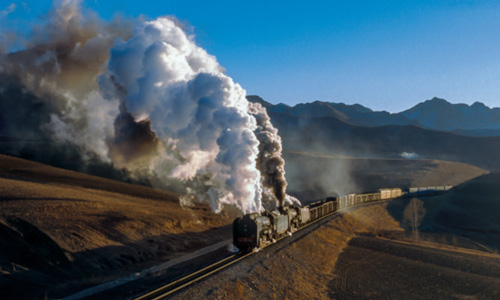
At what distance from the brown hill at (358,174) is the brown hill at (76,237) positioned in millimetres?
83508

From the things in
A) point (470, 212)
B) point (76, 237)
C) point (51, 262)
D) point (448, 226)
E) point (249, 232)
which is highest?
point (249, 232)

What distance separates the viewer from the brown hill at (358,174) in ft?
431

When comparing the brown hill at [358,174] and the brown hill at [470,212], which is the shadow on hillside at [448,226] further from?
the brown hill at [358,174]

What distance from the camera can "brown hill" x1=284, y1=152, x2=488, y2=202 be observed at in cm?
13125

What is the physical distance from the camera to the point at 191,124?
1303 inches

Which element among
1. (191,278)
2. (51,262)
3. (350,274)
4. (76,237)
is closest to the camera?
(191,278)

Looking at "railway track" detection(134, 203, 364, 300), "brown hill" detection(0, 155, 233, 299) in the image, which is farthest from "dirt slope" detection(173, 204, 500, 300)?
"brown hill" detection(0, 155, 233, 299)

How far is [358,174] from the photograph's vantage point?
153 metres

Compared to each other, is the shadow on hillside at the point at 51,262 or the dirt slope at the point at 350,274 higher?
the shadow on hillside at the point at 51,262

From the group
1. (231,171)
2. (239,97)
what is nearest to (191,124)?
(239,97)

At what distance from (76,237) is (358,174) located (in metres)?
142

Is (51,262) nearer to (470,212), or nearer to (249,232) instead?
(249,232)

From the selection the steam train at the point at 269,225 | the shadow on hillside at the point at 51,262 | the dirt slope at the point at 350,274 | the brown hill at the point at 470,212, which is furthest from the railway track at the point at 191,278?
the brown hill at the point at 470,212

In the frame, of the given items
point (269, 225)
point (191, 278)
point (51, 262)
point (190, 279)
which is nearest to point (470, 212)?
point (269, 225)
